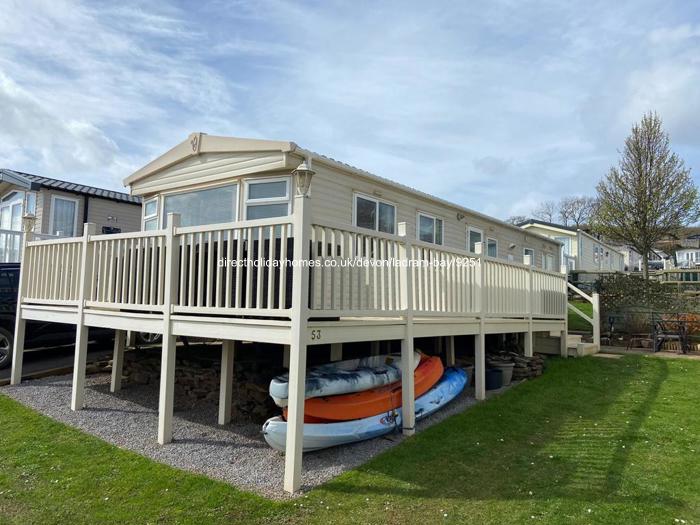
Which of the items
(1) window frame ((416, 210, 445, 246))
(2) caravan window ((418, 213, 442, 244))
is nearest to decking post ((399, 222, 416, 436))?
(1) window frame ((416, 210, 445, 246))

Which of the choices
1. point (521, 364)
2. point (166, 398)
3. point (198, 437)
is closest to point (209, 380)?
point (198, 437)

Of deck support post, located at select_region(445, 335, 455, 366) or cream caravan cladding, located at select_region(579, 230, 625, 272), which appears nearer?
deck support post, located at select_region(445, 335, 455, 366)

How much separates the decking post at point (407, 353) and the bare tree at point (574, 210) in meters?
54.0

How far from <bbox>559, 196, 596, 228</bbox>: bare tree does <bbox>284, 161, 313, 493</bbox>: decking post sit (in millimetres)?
55647

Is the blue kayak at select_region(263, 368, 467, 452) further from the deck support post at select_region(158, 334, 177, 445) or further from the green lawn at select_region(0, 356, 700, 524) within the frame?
the deck support post at select_region(158, 334, 177, 445)

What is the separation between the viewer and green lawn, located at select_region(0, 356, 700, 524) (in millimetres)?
3289

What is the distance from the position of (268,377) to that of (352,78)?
24.9 feet

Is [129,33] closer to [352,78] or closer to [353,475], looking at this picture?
[352,78]

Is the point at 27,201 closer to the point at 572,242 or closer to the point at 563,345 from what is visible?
the point at 563,345

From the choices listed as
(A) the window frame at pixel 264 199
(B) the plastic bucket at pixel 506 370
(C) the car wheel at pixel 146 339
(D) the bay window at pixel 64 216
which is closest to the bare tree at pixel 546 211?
(B) the plastic bucket at pixel 506 370

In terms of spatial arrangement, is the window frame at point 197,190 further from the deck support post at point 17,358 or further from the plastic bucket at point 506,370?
the plastic bucket at point 506,370

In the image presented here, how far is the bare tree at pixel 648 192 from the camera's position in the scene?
17594mm

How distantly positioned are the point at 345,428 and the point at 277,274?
69.7 inches

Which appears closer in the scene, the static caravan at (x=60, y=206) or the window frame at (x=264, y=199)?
the window frame at (x=264, y=199)
